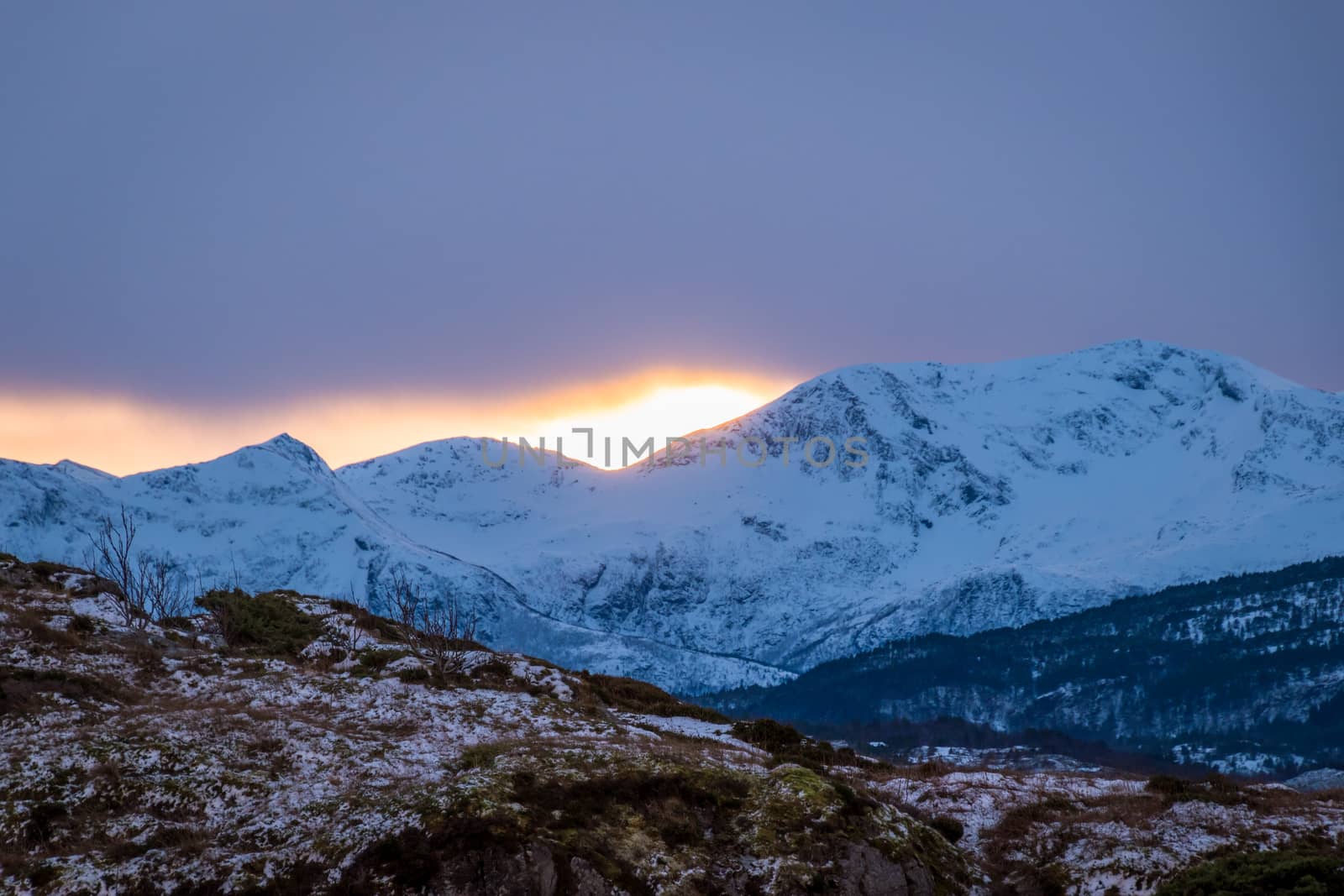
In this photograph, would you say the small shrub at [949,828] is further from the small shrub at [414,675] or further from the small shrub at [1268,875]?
the small shrub at [414,675]

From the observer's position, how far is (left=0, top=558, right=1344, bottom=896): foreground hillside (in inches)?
1056

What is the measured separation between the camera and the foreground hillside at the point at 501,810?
26.8m

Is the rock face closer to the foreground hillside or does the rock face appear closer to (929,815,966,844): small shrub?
the foreground hillside

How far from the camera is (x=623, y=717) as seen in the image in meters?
47.9

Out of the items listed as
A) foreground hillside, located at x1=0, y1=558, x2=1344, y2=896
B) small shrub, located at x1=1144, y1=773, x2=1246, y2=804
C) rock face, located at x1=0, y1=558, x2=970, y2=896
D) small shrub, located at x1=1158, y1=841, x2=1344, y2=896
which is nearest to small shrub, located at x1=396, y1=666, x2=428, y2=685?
rock face, located at x1=0, y1=558, x2=970, y2=896

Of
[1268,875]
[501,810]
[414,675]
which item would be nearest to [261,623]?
[414,675]

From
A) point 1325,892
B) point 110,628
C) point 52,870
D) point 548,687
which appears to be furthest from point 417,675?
point 1325,892

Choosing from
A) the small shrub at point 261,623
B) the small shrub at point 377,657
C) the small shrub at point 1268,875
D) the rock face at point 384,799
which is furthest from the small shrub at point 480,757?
the small shrub at point 261,623

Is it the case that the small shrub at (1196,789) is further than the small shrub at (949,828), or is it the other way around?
the small shrub at (1196,789)

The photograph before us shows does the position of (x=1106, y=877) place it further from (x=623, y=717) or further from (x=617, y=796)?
(x=623, y=717)

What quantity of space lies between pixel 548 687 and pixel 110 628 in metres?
19.4

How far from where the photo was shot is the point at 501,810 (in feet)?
91.9

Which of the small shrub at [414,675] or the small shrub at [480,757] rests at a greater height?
the small shrub at [414,675]

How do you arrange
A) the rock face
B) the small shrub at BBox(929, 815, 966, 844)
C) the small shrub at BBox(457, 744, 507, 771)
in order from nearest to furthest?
the rock face
the small shrub at BBox(457, 744, 507, 771)
the small shrub at BBox(929, 815, 966, 844)
